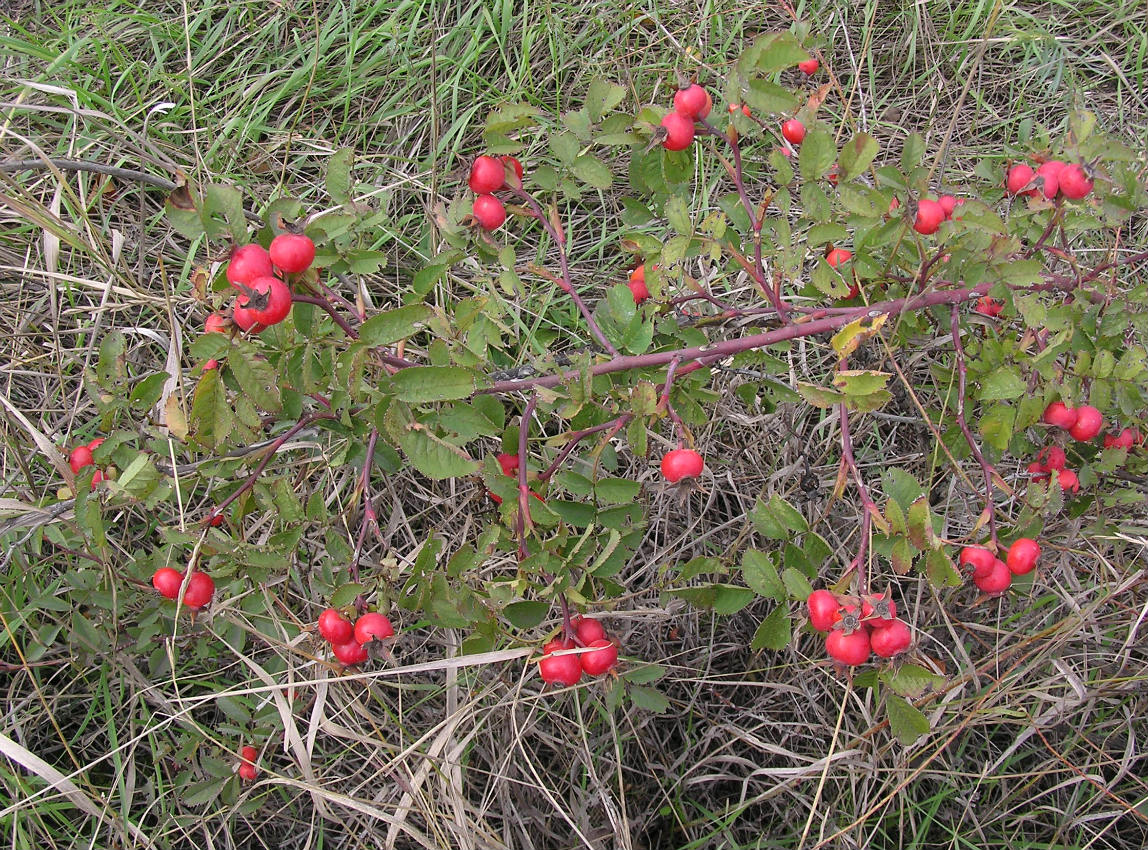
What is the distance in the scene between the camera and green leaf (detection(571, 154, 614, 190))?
159cm

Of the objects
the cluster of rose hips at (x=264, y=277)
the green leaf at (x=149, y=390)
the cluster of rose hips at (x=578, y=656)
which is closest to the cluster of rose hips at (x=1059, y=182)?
the cluster of rose hips at (x=578, y=656)

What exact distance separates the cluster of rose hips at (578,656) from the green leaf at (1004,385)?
31.1 inches

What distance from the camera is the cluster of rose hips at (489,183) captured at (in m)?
1.52

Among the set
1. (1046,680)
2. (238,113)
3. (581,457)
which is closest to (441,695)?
(581,457)

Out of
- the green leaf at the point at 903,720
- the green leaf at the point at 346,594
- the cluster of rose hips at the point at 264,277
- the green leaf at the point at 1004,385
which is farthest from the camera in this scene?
the green leaf at the point at 1004,385

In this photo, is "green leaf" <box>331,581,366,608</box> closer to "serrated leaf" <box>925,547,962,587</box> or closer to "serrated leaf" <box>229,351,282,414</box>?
"serrated leaf" <box>229,351,282,414</box>

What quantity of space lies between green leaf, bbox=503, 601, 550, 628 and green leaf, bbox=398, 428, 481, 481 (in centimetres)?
31

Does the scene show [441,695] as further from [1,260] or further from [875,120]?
[875,120]

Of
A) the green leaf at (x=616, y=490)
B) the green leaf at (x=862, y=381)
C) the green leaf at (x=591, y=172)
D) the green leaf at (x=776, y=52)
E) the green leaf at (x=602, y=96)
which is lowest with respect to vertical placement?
the green leaf at (x=616, y=490)

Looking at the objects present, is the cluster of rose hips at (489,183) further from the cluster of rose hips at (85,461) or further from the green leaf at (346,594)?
the cluster of rose hips at (85,461)

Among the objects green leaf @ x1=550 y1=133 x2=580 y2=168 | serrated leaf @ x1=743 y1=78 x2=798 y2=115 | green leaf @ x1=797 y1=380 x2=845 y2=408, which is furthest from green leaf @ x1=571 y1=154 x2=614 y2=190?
green leaf @ x1=797 y1=380 x2=845 y2=408

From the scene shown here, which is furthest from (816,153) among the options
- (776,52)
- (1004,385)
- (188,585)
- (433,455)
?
(188,585)

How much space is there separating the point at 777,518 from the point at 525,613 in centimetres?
47

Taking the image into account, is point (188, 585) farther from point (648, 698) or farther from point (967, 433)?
point (967, 433)
